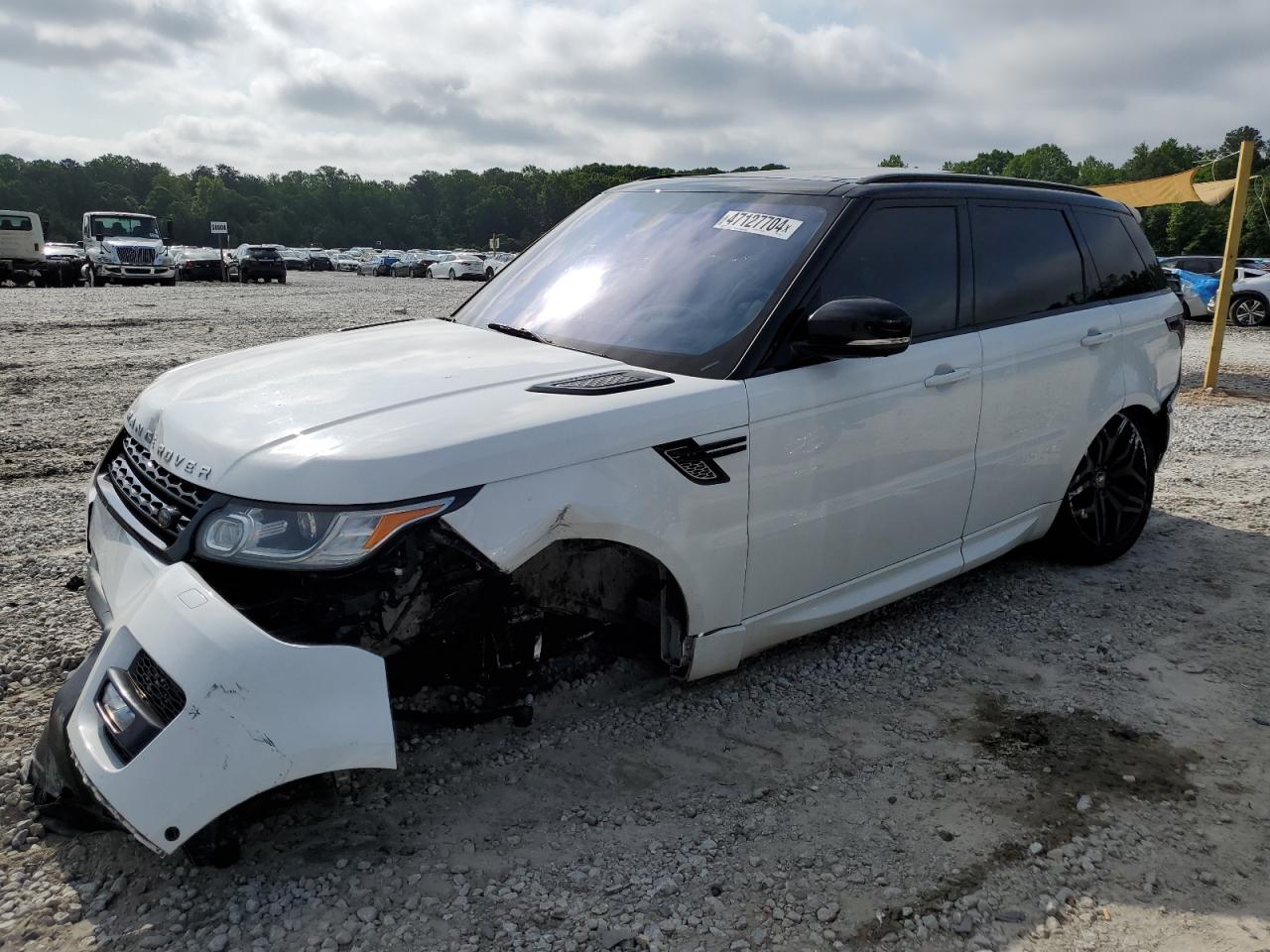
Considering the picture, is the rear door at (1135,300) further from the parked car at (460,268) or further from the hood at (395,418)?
the parked car at (460,268)

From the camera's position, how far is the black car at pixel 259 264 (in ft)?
118

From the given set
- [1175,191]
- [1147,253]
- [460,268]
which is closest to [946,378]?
[1147,253]

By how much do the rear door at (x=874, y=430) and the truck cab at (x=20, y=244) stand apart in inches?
1185

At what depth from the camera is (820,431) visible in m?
3.18

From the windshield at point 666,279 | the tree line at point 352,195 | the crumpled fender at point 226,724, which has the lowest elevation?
the crumpled fender at point 226,724

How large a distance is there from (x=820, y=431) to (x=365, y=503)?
1.52m

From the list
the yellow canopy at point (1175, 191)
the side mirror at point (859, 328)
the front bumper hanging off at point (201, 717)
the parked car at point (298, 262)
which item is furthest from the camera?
the parked car at point (298, 262)

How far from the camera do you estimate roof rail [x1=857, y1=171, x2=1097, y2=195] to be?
375cm

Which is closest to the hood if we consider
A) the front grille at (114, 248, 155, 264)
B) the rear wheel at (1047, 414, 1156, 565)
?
the rear wheel at (1047, 414, 1156, 565)

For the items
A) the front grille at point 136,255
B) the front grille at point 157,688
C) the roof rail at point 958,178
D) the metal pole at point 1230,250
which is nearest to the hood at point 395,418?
the front grille at point 157,688

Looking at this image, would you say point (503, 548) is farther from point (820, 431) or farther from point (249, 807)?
point (820, 431)

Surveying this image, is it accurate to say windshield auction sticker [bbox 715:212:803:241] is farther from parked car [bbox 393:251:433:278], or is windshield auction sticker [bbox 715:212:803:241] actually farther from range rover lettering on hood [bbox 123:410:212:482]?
parked car [bbox 393:251:433:278]

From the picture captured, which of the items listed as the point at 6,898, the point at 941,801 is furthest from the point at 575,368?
the point at 6,898

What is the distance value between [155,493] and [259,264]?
36.4 m
